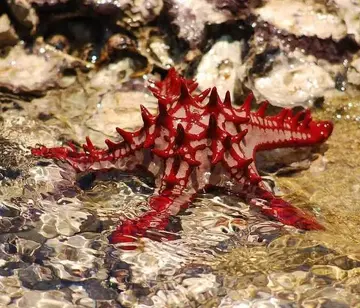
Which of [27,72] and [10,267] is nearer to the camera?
[10,267]

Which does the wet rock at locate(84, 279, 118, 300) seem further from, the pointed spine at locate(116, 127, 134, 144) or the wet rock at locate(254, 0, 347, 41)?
the wet rock at locate(254, 0, 347, 41)

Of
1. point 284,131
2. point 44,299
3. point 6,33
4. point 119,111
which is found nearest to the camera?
point 44,299

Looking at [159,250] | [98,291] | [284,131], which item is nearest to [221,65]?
[284,131]

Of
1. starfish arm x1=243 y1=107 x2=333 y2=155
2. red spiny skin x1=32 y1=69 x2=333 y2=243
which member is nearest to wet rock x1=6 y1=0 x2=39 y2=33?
red spiny skin x1=32 y1=69 x2=333 y2=243

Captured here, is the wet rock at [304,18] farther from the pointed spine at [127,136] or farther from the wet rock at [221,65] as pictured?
the pointed spine at [127,136]

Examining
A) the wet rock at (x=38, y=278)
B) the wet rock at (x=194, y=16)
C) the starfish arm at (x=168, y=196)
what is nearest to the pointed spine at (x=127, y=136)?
the starfish arm at (x=168, y=196)

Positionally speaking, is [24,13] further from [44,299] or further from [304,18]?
[44,299]

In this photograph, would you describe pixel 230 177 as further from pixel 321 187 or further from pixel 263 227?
pixel 321 187
